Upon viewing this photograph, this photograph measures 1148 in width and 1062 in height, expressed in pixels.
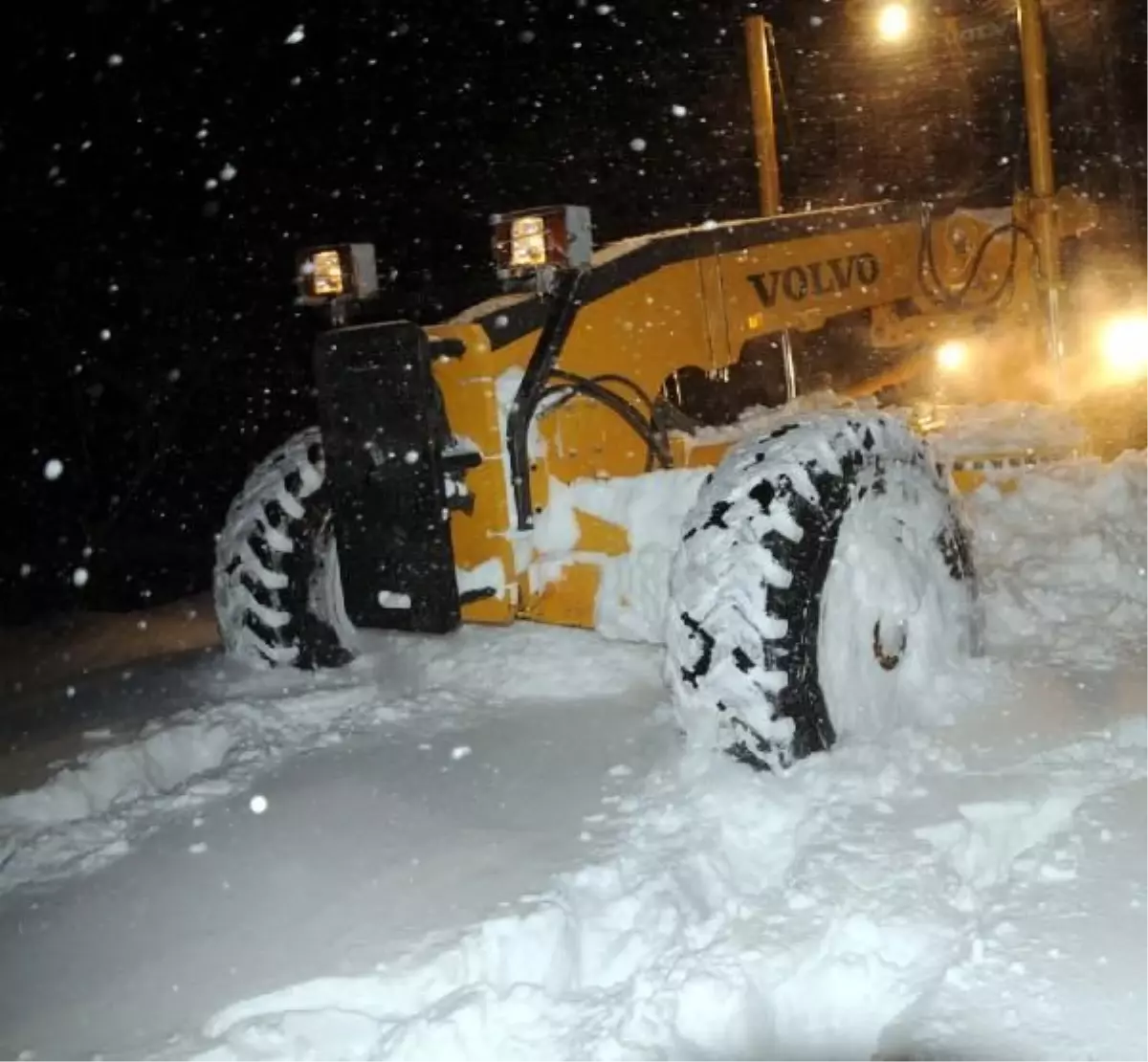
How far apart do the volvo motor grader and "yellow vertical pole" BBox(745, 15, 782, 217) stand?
1164 millimetres

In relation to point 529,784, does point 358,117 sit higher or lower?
higher

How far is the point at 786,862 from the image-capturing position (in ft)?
10.4

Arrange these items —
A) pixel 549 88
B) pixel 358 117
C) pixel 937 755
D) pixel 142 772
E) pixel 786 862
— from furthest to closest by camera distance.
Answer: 1. pixel 549 88
2. pixel 358 117
3. pixel 142 772
4. pixel 937 755
5. pixel 786 862

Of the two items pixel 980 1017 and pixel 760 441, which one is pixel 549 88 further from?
pixel 980 1017

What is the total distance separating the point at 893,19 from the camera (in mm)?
7027

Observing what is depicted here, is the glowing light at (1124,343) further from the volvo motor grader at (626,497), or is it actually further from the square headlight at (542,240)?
the square headlight at (542,240)

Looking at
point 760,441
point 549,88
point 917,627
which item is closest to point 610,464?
point 760,441

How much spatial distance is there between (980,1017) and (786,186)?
26.8 ft

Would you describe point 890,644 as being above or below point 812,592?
below

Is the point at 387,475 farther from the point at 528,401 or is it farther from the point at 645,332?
the point at 645,332

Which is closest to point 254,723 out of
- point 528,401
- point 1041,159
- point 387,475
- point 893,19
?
point 387,475

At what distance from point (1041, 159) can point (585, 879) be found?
477 centimetres

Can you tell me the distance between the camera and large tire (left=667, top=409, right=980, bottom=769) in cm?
351

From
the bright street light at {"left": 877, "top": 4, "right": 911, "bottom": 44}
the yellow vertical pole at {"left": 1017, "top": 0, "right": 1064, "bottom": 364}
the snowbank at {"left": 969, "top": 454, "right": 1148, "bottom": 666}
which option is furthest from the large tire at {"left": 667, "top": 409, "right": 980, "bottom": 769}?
the bright street light at {"left": 877, "top": 4, "right": 911, "bottom": 44}
